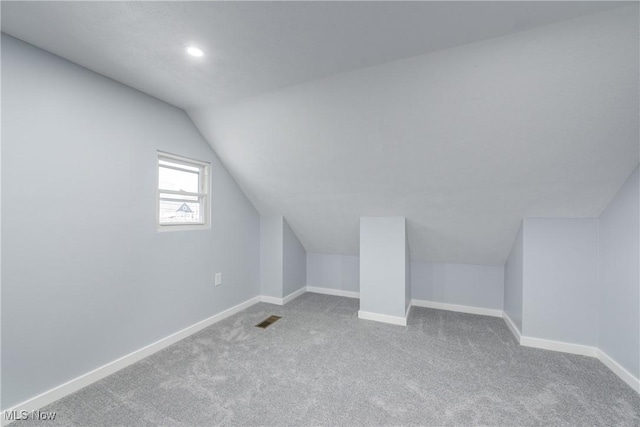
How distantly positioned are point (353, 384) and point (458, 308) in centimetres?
226

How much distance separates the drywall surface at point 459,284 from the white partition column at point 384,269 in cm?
61

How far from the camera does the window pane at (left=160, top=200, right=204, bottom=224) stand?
8.94 ft

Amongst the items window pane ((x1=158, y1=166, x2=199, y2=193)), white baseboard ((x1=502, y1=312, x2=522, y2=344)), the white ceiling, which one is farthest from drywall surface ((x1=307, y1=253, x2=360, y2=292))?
the white ceiling

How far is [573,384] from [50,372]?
377cm

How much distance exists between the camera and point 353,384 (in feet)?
6.75

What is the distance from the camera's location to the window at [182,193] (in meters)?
2.70

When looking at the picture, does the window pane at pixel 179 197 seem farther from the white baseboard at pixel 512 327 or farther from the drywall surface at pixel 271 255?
the white baseboard at pixel 512 327

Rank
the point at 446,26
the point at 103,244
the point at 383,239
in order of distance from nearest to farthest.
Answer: the point at 446,26 < the point at 103,244 < the point at 383,239

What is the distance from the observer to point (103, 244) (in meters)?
2.14

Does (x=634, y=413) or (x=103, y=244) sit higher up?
(x=103, y=244)

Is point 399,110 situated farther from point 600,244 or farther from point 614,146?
point 600,244

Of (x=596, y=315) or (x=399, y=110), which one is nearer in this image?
(x=399, y=110)

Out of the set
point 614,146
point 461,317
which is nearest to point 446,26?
point 614,146

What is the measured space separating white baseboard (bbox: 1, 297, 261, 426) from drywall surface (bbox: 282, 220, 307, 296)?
1.08 meters
